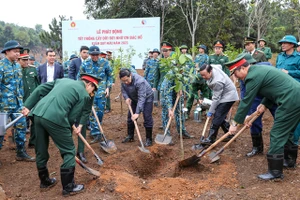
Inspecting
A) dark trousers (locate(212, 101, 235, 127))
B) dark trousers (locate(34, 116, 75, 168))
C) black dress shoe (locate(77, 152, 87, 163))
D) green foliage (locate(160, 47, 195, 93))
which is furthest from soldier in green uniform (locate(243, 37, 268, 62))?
dark trousers (locate(34, 116, 75, 168))

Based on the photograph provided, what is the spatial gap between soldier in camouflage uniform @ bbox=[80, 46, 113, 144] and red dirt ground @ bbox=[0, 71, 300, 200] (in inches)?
14.3

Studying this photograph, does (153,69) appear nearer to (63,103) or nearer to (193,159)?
(193,159)

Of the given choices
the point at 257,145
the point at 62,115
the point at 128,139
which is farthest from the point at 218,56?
the point at 62,115

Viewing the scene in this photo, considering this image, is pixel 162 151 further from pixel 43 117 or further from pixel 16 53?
pixel 16 53

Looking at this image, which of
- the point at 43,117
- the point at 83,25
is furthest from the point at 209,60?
the point at 83,25

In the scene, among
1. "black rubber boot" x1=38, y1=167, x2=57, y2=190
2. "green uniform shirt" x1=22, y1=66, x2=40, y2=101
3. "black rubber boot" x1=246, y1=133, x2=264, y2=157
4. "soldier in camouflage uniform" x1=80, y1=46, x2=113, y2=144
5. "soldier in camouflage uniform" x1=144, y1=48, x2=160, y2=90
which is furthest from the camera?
"soldier in camouflage uniform" x1=144, y1=48, x2=160, y2=90

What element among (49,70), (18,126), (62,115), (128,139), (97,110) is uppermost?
(49,70)

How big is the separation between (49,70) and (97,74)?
4.42 ft

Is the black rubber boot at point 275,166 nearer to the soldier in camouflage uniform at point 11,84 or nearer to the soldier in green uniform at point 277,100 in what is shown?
the soldier in green uniform at point 277,100

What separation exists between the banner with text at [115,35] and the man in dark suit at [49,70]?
362 inches

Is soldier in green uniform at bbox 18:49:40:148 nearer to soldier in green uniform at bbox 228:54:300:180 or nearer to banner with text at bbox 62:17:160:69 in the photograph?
soldier in green uniform at bbox 228:54:300:180

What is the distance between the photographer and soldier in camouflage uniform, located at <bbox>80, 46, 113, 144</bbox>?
17.9ft

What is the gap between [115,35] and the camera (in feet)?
50.6

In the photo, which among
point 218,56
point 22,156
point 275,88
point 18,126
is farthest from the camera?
point 218,56
